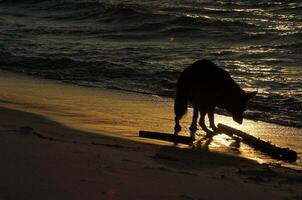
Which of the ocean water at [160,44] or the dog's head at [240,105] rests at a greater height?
the dog's head at [240,105]

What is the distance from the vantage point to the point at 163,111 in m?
11.6

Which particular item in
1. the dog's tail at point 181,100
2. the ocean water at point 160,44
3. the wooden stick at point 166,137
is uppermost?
the dog's tail at point 181,100

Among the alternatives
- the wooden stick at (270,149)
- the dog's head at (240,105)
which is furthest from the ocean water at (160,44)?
the wooden stick at (270,149)

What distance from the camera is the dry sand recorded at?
534 cm

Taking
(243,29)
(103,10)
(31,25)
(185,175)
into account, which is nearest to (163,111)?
(185,175)

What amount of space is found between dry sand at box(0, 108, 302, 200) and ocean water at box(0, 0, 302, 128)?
4.04 m

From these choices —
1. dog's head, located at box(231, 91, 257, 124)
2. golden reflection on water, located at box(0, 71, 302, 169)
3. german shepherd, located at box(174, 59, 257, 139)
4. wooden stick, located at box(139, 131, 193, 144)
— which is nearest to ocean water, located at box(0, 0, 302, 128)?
golden reflection on water, located at box(0, 71, 302, 169)

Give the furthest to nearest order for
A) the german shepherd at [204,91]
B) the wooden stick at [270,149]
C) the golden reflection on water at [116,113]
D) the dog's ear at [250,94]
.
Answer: the dog's ear at [250,94], the german shepherd at [204,91], the golden reflection on water at [116,113], the wooden stick at [270,149]

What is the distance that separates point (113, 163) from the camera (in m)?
6.46

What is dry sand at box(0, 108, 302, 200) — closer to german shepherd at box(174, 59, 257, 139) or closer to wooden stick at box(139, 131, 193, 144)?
wooden stick at box(139, 131, 193, 144)

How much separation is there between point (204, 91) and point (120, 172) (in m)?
4.18

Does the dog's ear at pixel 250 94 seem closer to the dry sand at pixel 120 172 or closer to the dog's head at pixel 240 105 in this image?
the dog's head at pixel 240 105

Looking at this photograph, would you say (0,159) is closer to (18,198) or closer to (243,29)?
(18,198)

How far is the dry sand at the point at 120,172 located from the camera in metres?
5.34
